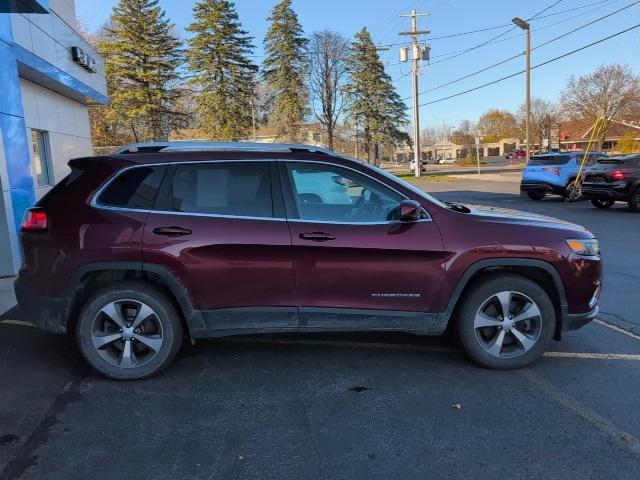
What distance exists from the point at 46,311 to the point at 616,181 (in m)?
15.6

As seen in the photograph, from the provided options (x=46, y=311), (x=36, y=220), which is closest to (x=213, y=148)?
(x=36, y=220)

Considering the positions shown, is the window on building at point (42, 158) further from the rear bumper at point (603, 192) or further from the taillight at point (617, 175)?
the taillight at point (617, 175)

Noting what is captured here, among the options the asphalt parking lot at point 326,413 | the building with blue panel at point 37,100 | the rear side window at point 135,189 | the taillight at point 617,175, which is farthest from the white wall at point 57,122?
the taillight at point 617,175

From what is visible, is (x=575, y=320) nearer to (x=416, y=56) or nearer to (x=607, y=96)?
(x=416, y=56)

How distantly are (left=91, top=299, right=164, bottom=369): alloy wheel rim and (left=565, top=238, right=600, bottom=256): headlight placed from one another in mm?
3276

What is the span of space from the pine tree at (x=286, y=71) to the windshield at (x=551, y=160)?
3375cm

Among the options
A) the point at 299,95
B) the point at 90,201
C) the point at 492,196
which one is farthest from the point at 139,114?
the point at 90,201

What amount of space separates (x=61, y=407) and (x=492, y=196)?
21.4 metres

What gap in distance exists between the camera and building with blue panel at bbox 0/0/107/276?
8242 mm

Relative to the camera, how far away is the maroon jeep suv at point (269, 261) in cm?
400

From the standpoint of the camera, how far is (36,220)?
4141 millimetres

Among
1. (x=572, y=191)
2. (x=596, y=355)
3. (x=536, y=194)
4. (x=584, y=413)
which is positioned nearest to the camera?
(x=584, y=413)

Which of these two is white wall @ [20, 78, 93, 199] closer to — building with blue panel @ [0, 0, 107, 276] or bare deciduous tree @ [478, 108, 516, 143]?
building with blue panel @ [0, 0, 107, 276]

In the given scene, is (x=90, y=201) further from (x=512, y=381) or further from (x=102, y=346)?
(x=512, y=381)
